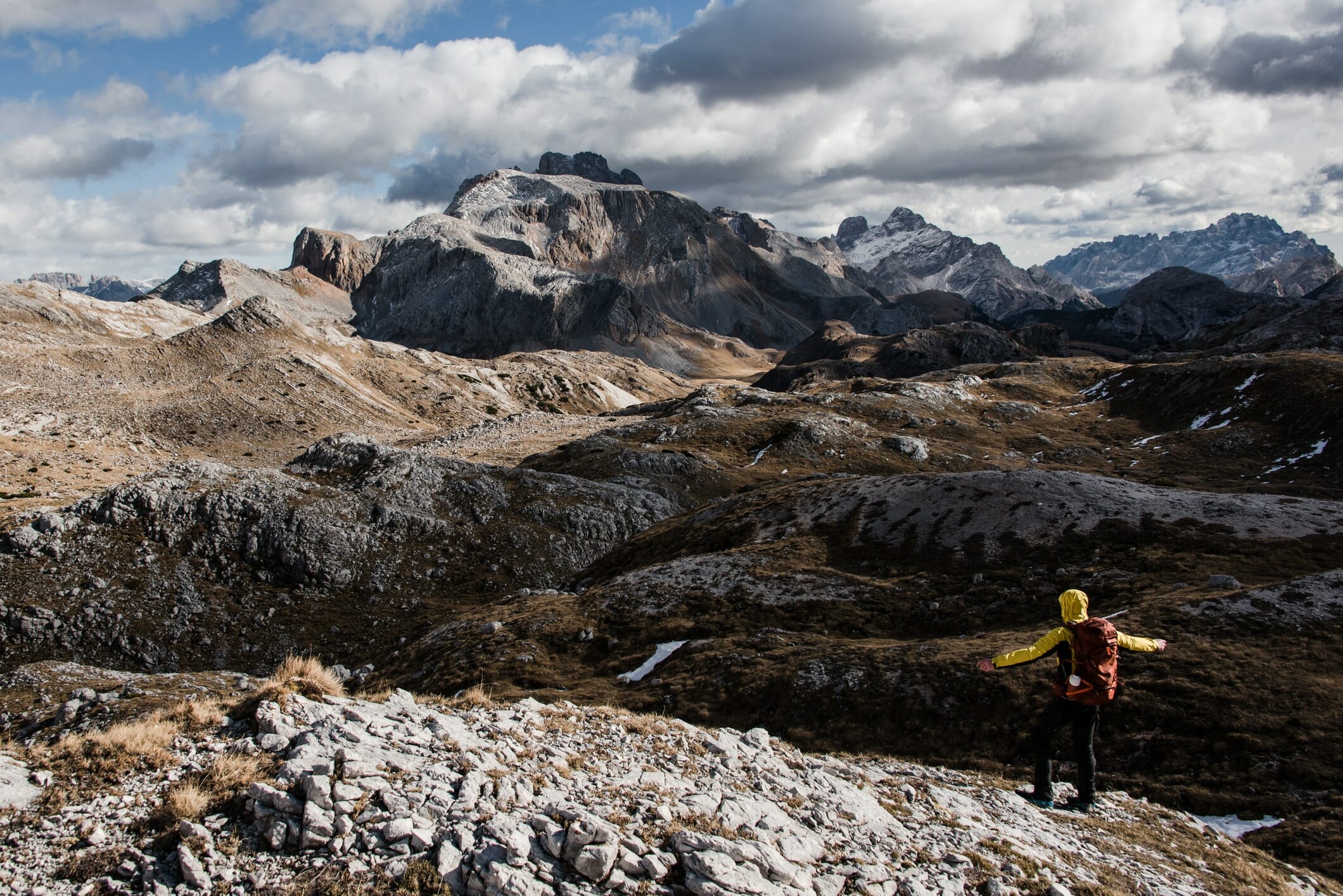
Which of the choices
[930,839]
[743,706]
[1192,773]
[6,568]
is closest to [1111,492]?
[1192,773]

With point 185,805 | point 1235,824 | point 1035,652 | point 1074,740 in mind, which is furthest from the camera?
point 1235,824

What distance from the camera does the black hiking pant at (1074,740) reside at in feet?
51.8

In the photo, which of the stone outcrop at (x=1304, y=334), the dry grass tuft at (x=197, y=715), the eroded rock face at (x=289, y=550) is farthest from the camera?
the stone outcrop at (x=1304, y=334)

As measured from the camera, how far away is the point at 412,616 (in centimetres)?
4666

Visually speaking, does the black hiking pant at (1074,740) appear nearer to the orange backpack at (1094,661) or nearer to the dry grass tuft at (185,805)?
the orange backpack at (1094,661)

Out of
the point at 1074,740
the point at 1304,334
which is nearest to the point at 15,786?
the point at 1074,740

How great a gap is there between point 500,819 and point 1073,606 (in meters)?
12.5

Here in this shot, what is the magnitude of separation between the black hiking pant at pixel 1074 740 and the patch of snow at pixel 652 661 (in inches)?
704

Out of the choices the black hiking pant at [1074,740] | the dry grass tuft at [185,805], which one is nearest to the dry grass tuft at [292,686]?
the dry grass tuft at [185,805]

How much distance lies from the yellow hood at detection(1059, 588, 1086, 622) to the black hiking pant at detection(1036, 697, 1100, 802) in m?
1.86

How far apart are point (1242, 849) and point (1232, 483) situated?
79.4 meters

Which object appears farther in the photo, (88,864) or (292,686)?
(292,686)

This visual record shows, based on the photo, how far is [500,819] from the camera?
A: 431 inches

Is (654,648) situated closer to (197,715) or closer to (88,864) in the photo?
(197,715)
